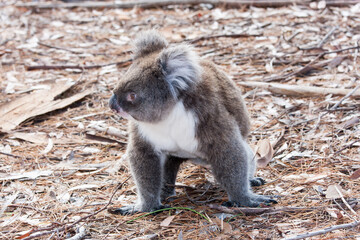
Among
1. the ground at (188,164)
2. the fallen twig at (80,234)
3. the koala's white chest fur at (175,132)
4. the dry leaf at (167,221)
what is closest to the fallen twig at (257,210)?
the ground at (188,164)

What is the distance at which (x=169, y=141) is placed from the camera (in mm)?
3234

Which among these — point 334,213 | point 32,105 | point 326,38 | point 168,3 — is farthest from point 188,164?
point 168,3

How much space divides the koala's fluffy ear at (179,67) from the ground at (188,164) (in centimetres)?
89

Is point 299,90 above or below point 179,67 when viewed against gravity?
below

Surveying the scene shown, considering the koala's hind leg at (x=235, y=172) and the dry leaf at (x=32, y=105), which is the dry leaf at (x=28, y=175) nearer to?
the dry leaf at (x=32, y=105)

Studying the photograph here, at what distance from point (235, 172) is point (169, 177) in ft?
2.17

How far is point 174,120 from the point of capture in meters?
3.16

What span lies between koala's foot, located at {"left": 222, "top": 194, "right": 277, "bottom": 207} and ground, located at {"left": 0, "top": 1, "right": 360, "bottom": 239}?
0.13 meters

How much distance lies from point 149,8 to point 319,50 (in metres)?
4.00

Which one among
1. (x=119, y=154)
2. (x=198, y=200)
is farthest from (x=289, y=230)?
(x=119, y=154)

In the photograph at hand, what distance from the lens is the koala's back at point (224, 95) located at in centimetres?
331

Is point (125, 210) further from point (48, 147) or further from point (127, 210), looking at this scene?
point (48, 147)

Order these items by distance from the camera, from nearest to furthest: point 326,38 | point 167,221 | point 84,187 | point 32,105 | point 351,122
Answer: point 167,221, point 84,187, point 351,122, point 32,105, point 326,38

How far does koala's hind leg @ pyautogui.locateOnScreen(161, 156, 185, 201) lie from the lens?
368 cm
